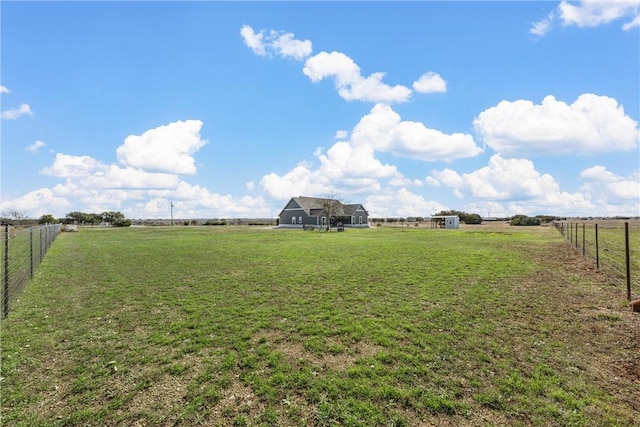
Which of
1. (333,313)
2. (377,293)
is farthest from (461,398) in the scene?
(377,293)

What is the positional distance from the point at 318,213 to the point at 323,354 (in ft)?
171

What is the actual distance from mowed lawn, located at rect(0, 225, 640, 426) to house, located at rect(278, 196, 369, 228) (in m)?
43.2

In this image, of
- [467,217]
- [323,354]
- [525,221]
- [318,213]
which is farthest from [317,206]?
[323,354]

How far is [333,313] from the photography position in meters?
6.99

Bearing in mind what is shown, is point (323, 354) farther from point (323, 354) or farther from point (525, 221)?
point (525, 221)

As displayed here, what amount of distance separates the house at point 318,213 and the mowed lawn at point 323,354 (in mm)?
43176

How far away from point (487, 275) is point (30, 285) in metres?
14.9

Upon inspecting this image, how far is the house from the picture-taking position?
56062 millimetres

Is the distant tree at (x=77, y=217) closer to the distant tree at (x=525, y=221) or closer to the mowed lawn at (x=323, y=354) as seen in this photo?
the mowed lawn at (x=323, y=354)

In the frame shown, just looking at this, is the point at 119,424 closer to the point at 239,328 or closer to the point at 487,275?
the point at 239,328

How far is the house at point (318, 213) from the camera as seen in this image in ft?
184

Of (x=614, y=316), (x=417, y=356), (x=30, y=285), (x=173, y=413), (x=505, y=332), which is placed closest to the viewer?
(x=173, y=413)

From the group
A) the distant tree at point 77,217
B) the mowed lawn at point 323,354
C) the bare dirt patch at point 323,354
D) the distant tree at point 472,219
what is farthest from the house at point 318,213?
the distant tree at point 77,217

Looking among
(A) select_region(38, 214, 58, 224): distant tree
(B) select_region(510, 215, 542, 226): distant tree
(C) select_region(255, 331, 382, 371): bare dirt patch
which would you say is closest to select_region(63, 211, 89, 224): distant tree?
(A) select_region(38, 214, 58, 224): distant tree
